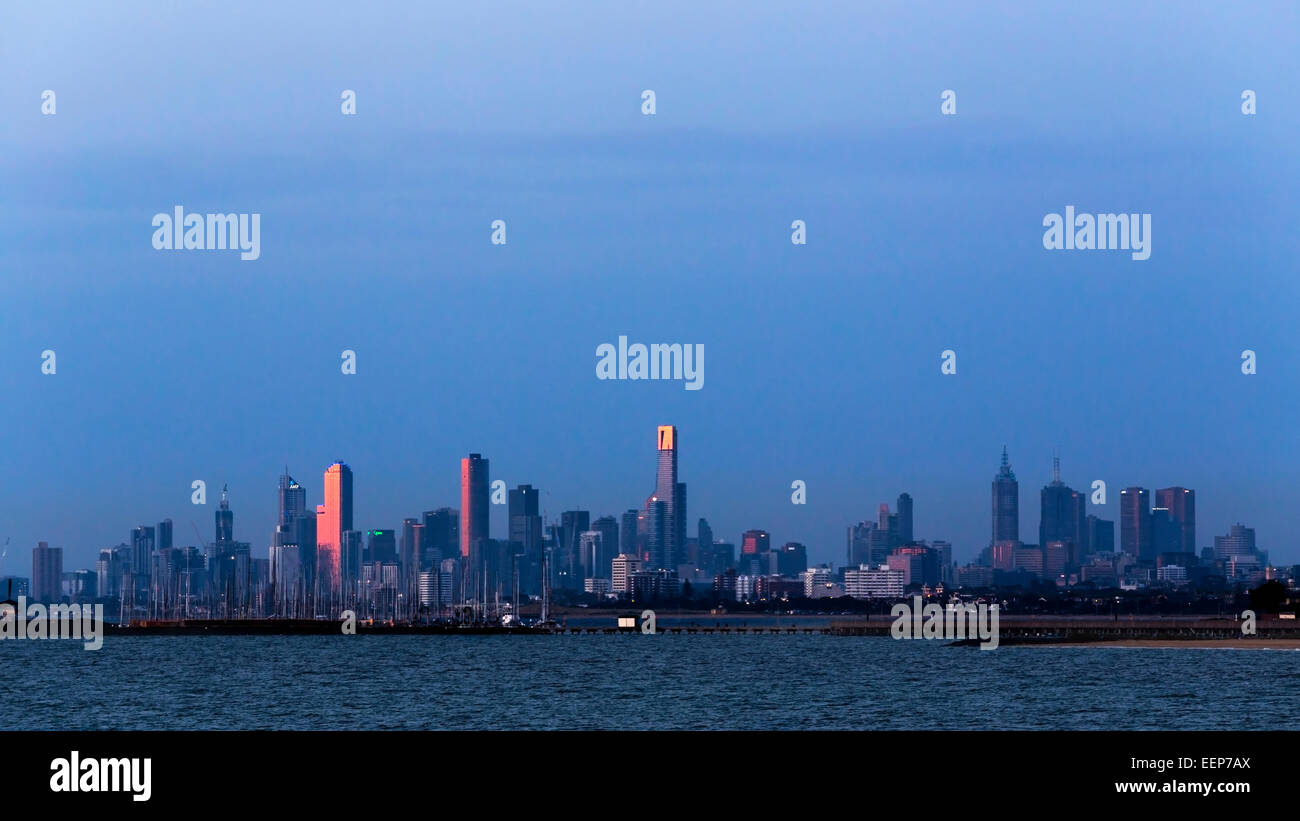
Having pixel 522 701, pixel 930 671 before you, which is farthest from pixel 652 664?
pixel 522 701

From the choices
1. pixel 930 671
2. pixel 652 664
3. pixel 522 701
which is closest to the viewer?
pixel 522 701

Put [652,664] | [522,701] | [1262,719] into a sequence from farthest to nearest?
[652,664] → [522,701] → [1262,719]
